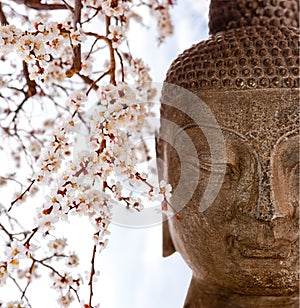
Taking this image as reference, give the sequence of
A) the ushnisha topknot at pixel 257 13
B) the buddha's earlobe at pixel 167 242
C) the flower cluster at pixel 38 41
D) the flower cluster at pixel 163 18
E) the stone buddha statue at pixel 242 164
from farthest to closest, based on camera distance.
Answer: the flower cluster at pixel 163 18 → the buddha's earlobe at pixel 167 242 → the ushnisha topknot at pixel 257 13 → the stone buddha statue at pixel 242 164 → the flower cluster at pixel 38 41

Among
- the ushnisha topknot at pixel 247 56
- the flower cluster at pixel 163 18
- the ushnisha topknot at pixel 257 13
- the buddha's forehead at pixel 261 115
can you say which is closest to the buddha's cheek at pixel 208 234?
the buddha's forehead at pixel 261 115

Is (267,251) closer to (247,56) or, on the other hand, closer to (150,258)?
(247,56)

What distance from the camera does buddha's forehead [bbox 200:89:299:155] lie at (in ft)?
3.76

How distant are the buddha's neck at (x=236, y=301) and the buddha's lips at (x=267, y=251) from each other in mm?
111

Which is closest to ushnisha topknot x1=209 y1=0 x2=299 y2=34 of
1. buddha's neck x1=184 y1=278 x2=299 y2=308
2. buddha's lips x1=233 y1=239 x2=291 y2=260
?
buddha's lips x1=233 y1=239 x2=291 y2=260

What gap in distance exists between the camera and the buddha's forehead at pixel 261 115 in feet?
3.76

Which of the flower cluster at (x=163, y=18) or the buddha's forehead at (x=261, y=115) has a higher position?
the flower cluster at (x=163, y=18)

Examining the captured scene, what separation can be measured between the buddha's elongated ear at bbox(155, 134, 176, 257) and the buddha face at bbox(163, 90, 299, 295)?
142mm

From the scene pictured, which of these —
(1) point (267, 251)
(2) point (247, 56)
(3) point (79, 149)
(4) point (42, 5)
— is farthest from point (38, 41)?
(1) point (267, 251)

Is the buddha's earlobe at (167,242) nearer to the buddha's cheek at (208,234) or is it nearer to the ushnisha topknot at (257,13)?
the buddha's cheek at (208,234)

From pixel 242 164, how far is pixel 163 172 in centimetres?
24

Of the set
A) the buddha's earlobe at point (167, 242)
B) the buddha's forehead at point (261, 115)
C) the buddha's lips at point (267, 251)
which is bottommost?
the buddha's lips at point (267, 251)

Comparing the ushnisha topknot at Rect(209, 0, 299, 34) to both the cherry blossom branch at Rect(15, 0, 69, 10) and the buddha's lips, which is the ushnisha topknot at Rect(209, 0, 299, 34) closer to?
the cherry blossom branch at Rect(15, 0, 69, 10)

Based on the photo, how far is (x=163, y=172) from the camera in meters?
1.34
